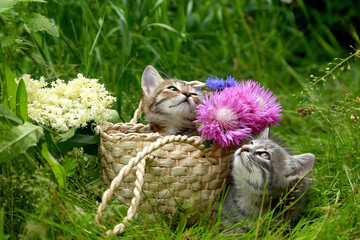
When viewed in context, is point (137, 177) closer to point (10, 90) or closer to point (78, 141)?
point (78, 141)

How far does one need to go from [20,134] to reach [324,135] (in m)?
2.53

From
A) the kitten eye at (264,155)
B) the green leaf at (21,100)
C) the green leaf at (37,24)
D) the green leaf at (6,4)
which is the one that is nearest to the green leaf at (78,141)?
the green leaf at (21,100)

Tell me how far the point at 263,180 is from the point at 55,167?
1040mm

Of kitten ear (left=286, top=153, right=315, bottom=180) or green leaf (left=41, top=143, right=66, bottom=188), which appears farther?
kitten ear (left=286, top=153, right=315, bottom=180)

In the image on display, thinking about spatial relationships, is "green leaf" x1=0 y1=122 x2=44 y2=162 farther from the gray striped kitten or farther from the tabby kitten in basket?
the gray striped kitten

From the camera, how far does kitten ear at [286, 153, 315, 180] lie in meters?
2.23

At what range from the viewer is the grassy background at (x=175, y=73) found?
1934 millimetres

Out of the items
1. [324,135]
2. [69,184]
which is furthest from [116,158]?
[324,135]

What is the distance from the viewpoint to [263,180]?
219 centimetres

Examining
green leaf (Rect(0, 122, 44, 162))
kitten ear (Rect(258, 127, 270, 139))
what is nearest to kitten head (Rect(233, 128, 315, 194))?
kitten ear (Rect(258, 127, 270, 139))

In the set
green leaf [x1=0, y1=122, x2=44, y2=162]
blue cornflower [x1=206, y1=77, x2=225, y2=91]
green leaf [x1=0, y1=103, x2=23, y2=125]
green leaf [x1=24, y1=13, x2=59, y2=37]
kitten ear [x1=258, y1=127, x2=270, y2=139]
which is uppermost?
green leaf [x1=24, y1=13, x2=59, y2=37]

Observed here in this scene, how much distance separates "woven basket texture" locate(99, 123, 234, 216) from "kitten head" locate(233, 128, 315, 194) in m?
0.13

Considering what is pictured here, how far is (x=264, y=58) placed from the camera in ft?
15.5

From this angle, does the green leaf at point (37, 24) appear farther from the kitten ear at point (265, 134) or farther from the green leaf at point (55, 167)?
the kitten ear at point (265, 134)
